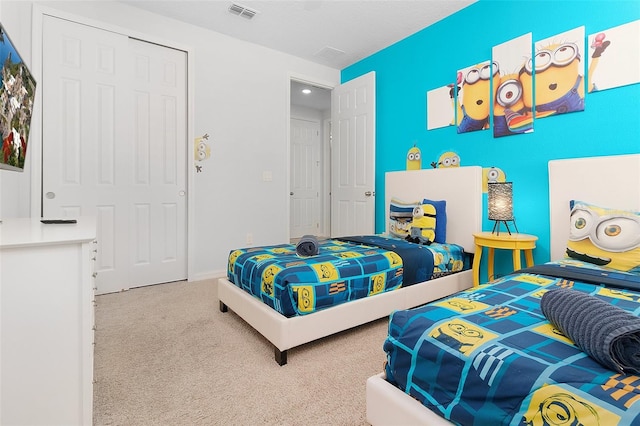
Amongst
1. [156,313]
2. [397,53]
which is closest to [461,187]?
[397,53]

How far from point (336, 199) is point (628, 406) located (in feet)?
13.2

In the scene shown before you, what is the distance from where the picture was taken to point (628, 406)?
0.69 metres

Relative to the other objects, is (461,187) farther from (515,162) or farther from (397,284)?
(397,284)

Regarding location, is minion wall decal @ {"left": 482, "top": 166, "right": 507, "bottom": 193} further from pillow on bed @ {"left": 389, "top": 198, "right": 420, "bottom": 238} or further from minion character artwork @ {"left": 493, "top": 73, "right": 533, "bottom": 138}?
pillow on bed @ {"left": 389, "top": 198, "right": 420, "bottom": 238}

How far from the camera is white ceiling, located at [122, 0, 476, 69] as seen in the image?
10.1ft

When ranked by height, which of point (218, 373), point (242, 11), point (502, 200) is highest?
point (242, 11)

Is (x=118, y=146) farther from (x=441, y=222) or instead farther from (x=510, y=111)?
(x=510, y=111)

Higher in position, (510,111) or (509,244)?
(510,111)

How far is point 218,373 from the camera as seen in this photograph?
5.65 feet

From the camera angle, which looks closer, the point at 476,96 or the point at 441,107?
the point at 476,96

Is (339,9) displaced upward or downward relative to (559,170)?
upward

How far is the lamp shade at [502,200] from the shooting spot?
2.60 meters

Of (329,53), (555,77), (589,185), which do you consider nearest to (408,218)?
(589,185)

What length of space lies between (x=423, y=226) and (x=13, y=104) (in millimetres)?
2948
